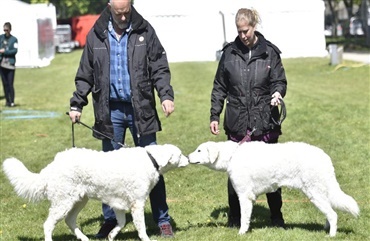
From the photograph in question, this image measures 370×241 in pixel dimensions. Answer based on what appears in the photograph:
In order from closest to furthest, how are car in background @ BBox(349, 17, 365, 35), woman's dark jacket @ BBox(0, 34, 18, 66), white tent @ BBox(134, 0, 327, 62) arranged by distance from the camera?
woman's dark jacket @ BBox(0, 34, 18, 66), white tent @ BBox(134, 0, 327, 62), car in background @ BBox(349, 17, 365, 35)

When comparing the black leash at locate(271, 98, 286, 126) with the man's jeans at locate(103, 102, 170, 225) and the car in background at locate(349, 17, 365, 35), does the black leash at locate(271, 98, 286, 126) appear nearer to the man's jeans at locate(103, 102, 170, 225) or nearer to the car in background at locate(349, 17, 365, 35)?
the man's jeans at locate(103, 102, 170, 225)

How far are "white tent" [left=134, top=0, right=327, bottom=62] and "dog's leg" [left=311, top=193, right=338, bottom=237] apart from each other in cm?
3247

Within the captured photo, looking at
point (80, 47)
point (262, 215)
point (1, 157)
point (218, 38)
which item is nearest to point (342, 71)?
point (218, 38)

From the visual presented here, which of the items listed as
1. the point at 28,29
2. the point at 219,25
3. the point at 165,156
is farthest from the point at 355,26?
the point at 165,156

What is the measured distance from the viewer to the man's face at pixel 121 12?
6.47m

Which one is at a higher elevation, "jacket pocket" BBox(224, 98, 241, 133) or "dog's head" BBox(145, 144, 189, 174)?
"jacket pocket" BBox(224, 98, 241, 133)

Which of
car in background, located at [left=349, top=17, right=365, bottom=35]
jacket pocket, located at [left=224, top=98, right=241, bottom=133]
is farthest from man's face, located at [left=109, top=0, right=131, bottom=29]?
car in background, located at [left=349, top=17, right=365, bottom=35]

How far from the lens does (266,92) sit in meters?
7.07

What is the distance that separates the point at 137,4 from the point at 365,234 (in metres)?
33.1

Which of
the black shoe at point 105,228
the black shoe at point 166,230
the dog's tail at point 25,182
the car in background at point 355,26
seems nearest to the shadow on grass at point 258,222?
the black shoe at point 166,230

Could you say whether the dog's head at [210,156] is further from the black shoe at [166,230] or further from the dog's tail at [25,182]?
the dog's tail at [25,182]

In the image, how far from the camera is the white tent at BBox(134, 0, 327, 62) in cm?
3912

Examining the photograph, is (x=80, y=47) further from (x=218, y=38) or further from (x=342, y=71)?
(x=342, y=71)

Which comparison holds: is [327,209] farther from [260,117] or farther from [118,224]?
[118,224]
